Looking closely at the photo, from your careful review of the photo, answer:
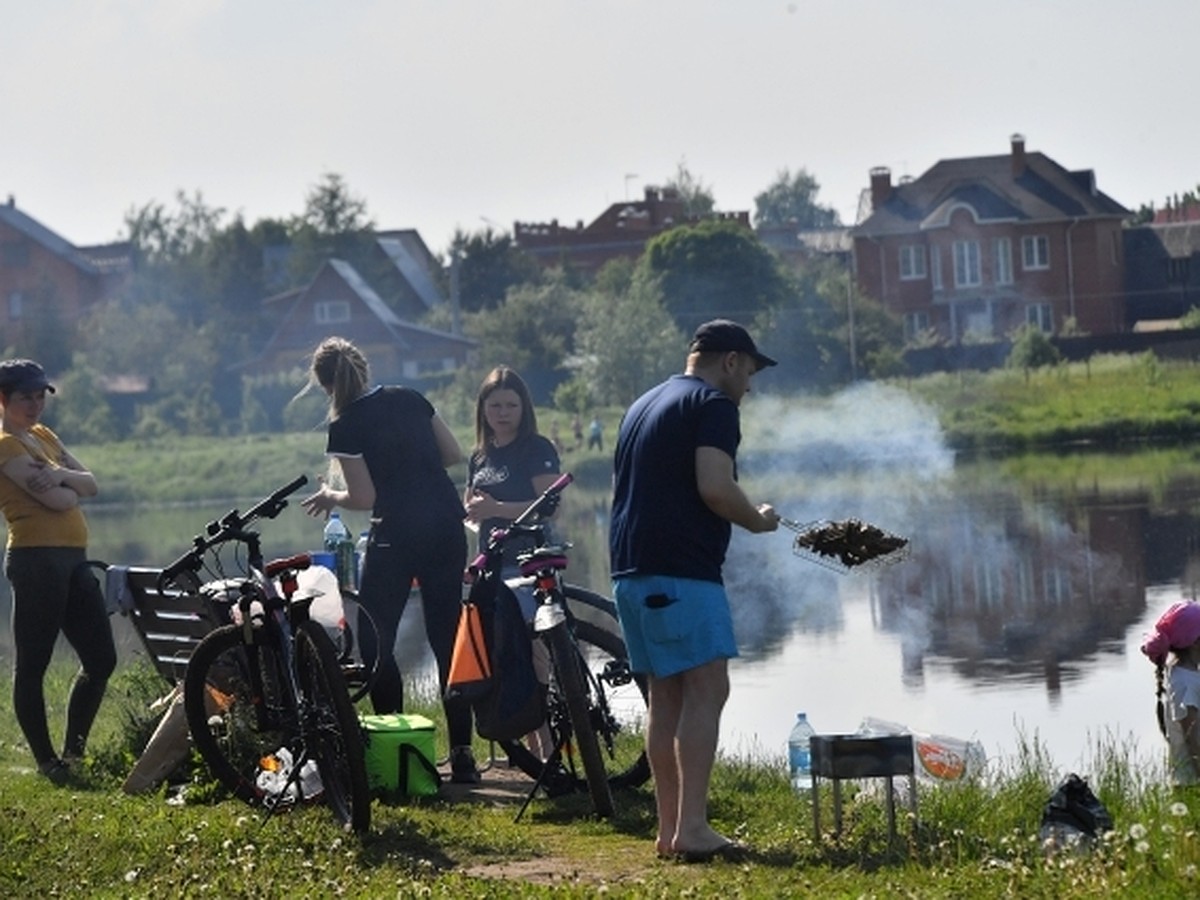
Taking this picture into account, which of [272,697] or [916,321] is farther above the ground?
[916,321]

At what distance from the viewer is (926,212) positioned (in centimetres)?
8838

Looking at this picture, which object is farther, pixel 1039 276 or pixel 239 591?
pixel 1039 276

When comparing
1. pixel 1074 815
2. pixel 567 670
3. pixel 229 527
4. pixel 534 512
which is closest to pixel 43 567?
pixel 229 527

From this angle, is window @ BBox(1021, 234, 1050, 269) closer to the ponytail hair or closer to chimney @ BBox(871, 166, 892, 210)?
chimney @ BBox(871, 166, 892, 210)

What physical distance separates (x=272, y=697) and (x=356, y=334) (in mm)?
87091

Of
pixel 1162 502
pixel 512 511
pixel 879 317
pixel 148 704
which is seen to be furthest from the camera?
pixel 879 317

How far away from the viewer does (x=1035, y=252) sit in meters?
86.5

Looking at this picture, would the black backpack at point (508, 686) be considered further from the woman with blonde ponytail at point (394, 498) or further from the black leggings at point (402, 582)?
the black leggings at point (402, 582)

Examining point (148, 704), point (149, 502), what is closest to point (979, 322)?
point (149, 502)

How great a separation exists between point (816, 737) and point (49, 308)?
3634 inches

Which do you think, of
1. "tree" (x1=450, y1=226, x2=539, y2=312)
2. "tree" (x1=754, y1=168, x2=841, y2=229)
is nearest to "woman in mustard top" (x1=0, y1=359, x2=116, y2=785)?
"tree" (x1=450, y1=226, x2=539, y2=312)

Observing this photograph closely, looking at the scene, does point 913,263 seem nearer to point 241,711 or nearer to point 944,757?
point 944,757

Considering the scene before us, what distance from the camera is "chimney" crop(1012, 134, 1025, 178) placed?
86875mm

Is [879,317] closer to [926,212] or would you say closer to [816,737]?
[926,212]
